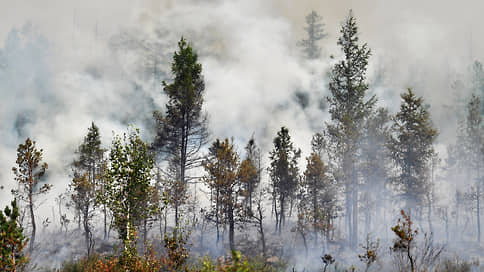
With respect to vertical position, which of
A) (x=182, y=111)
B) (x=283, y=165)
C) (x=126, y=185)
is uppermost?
(x=182, y=111)

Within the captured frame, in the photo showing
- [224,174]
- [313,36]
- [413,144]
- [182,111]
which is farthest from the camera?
[313,36]

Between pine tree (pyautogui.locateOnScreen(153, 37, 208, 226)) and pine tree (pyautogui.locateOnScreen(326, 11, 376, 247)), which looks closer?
pine tree (pyautogui.locateOnScreen(153, 37, 208, 226))

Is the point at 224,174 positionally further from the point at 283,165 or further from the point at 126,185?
the point at 126,185

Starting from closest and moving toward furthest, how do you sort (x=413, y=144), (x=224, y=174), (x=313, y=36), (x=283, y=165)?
(x=224, y=174) < (x=413, y=144) < (x=283, y=165) < (x=313, y=36)

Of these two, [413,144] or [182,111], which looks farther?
[413,144]

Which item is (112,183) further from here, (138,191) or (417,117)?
(417,117)

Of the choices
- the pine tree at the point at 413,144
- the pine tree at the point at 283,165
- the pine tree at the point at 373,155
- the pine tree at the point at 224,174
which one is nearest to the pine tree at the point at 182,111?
the pine tree at the point at 224,174

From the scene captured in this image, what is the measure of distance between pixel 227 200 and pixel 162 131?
27.5 feet

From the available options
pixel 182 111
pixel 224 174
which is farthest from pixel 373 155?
pixel 182 111

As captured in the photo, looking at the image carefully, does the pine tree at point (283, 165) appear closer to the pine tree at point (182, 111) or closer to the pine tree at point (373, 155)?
the pine tree at point (373, 155)

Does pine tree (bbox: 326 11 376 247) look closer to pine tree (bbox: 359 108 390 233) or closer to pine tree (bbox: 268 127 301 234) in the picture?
pine tree (bbox: 268 127 301 234)

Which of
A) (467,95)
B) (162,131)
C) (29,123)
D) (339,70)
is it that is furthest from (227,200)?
(29,123)

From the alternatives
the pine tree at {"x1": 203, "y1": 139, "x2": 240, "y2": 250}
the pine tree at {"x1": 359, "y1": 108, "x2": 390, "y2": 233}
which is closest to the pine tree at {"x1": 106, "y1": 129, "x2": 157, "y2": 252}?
the pine tree at {"x1": 203, "y1": 139, "x2": 240, "y2": 250}

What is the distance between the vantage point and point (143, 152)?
538 inches
